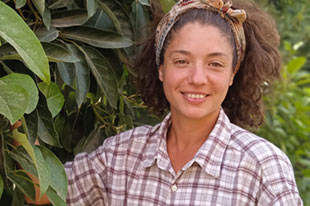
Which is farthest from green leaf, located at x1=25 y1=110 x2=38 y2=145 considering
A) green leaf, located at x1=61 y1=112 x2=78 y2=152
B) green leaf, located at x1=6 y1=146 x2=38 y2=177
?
green leaf, located at x1=61 y1=112 x2=78 y2=152

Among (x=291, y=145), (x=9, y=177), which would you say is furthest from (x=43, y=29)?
(x=291, y=145)

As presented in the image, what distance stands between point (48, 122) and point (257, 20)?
2.50 feet

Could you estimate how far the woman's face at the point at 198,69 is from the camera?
5.16 feet

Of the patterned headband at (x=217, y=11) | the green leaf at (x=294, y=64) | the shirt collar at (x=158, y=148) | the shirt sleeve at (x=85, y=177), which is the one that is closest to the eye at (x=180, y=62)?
the patterned headband at (x=217, y=11)

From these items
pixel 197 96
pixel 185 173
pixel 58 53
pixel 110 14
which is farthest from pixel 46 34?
pixel 185 173

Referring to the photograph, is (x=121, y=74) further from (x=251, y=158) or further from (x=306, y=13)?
(x=306, y=13)

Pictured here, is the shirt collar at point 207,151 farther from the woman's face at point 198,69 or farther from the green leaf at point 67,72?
the green leaf at point 67,72

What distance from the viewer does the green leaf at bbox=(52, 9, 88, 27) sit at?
1.47 m

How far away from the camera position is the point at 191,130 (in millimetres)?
1713

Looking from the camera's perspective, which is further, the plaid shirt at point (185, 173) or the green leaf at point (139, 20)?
the green leaf at point (139, 20)

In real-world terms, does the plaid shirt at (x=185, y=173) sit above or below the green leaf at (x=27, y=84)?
below

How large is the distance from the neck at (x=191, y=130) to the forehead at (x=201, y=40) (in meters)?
0.20

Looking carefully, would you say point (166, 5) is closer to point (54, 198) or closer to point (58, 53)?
point (58, 53)

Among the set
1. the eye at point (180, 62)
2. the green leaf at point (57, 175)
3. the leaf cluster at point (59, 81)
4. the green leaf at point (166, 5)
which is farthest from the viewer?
the green leaf at point (166, 5)
